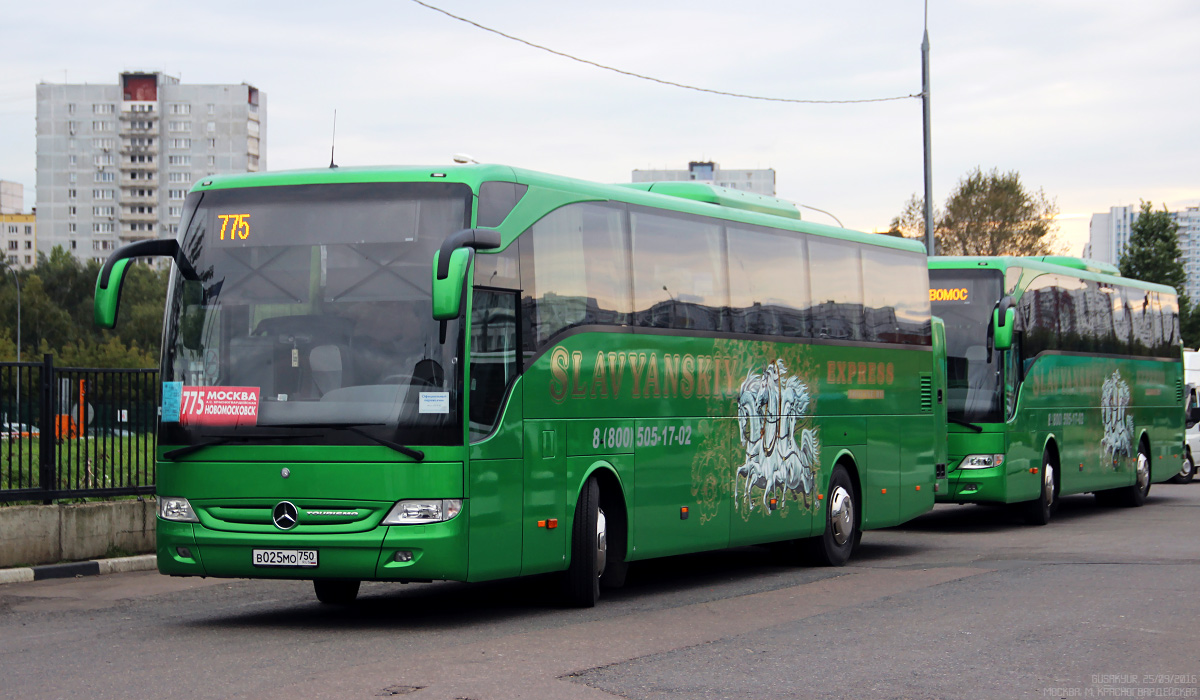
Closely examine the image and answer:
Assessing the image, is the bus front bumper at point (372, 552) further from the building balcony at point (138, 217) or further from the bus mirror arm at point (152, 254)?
the building balcony at point (138, 217)

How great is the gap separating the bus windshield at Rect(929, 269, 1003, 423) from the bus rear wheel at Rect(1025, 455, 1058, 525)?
1.95 m

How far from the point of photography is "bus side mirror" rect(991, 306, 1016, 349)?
19531 millimetres

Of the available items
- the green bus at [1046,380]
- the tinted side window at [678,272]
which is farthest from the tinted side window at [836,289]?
the green bus at [1046,380]

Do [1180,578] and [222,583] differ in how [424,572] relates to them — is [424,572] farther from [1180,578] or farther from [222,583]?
[1180,578]

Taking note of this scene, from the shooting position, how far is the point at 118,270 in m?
10.4

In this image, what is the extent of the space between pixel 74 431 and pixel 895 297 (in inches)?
365

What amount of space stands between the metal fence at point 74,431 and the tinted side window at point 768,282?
5886 millimetres

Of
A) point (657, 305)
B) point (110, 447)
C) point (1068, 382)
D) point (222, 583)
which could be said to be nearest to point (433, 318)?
point (657, 305)

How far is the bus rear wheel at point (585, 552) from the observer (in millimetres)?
11281

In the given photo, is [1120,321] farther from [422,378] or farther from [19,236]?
[19,236]

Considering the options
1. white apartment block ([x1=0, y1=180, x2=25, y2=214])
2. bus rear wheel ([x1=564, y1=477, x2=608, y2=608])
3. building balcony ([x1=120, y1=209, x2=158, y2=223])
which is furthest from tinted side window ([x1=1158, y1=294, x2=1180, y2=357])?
white apartment block ([x1=0, y1=180, x2=25, y2=214])

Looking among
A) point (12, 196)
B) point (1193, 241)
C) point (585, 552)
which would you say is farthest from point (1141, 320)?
point (12, 196)

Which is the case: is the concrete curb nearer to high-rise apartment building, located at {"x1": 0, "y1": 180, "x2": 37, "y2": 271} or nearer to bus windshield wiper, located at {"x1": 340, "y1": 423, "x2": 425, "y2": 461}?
bus windshield wiper, located at {"x1": 340, "y1": 423, "x2": 425, "y2": 461}

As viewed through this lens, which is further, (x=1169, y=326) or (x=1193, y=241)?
(x=1193, y=241)
